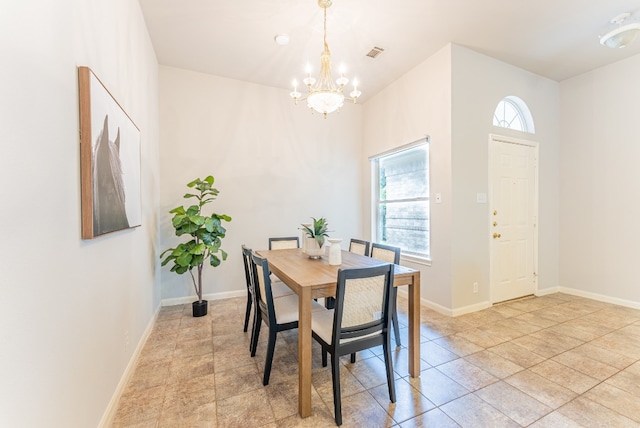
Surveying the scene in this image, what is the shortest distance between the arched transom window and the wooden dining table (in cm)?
284

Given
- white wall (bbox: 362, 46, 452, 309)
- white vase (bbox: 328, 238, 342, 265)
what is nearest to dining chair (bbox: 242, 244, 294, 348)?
white vase (bbox: 328, 238, 342, 265)

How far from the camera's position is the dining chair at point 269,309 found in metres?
1.95

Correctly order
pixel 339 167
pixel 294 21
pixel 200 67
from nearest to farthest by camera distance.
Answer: pixel 294 21
pixel 200 67
pixel 339 167

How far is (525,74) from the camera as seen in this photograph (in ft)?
12.3

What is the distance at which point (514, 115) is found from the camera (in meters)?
3.85

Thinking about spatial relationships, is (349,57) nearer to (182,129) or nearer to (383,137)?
(383,137)

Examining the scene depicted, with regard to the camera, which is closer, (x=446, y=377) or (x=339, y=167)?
(x=446, y=377)

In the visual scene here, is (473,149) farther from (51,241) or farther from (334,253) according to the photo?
(51,241)

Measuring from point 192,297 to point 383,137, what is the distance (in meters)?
3.71

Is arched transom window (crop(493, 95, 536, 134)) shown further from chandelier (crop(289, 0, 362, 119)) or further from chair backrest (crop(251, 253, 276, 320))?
chair backrest (crop(251, 253, 276, 320))

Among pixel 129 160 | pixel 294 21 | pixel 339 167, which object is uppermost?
pixel 294 21

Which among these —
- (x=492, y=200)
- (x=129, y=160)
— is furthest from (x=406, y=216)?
(x=129, y=160)

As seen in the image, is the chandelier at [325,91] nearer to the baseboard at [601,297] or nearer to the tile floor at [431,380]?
the tile floor at [431,380]

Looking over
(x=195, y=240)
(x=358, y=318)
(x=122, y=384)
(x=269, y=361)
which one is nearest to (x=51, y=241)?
(x=122, y=384)
